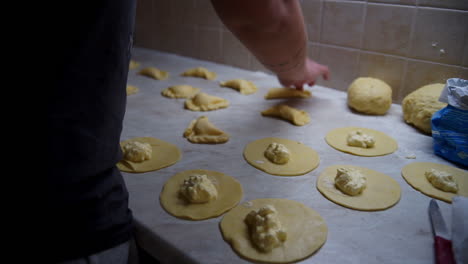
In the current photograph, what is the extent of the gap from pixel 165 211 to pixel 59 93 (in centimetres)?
37

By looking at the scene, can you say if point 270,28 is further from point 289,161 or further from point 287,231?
point 287,231

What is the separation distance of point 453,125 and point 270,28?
0.62 metres

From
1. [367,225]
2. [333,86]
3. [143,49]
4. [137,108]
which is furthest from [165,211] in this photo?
[143,49]

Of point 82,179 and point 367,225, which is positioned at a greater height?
point 82,179

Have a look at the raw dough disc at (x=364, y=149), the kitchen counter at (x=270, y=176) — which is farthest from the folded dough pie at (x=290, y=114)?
the raw dough disc at (x=364, y=149)

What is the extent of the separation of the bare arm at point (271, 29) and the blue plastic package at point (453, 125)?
0.47m

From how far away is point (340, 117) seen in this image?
1334 millimetres

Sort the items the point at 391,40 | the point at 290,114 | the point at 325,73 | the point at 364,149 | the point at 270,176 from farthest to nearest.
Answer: the point at 325,73 → the point at 391,40 → the point at 290,114 → the point at 364,149 → the point at 270,176

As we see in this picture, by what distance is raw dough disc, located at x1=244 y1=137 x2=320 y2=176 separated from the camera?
980 mm

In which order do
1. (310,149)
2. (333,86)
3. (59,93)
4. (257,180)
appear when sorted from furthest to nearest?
1. (333,86)
2. (310,149)
3. (257,180)
4. (59,93)

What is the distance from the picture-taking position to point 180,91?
1.52 meters

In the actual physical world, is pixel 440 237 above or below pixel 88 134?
below

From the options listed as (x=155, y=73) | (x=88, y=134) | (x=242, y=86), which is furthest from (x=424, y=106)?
(x=155, y=73)

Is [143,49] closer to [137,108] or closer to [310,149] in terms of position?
[137,108]
